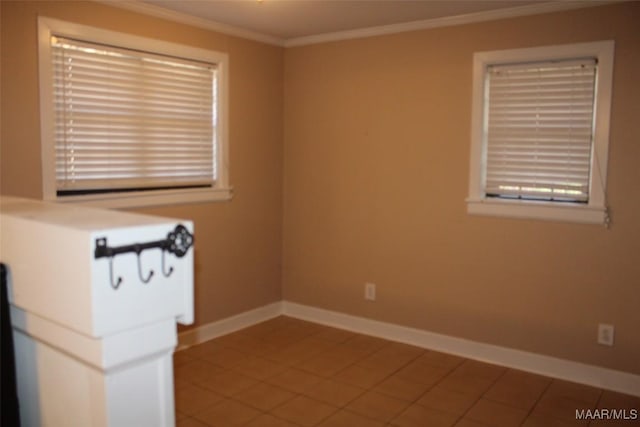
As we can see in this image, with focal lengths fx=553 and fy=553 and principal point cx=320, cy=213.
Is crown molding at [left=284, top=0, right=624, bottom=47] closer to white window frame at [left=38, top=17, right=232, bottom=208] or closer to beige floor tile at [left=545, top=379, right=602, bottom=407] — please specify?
white window frame at [left=38, top=17, right=232, bottom=208]

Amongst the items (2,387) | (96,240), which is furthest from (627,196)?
(2,387)

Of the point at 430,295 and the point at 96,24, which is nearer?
the point at 96,24

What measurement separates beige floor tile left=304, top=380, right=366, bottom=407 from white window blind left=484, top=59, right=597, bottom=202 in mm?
1613

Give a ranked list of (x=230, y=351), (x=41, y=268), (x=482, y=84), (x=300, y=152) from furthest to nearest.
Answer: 1. (x=300, y=152)
2. (x=230, y=351)
3. (x=482, y=84)
4. (x=41, y=268)

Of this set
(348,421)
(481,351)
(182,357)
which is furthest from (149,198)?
(481,351)

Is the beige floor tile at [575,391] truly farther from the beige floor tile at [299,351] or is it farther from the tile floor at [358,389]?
the beige floor tile at [299,351]

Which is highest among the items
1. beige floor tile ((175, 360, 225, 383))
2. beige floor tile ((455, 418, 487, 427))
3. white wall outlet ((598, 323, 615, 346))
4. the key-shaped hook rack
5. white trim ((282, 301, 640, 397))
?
the key-shaped hook rack

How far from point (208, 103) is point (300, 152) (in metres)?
0.92

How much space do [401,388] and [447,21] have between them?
2.45 metres

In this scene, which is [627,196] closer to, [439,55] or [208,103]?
[439,55]

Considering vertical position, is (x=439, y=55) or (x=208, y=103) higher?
(x=439, y=55)

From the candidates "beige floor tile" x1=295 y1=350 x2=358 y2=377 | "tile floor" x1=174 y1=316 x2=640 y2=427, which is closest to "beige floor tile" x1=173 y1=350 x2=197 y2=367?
"tile floor" x1=174 y1=316 x2=640 y2=427

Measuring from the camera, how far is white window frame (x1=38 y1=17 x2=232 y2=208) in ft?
10.1

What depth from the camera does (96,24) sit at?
10.8ft
